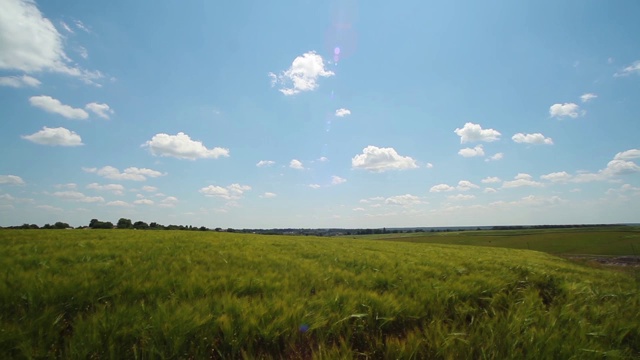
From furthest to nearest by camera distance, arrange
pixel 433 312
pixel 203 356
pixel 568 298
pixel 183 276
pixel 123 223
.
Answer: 1. pixel 123 223
2. pixel 568 298
3. pixel 183 276
4. pixel 433 312
5. pixel 203 356

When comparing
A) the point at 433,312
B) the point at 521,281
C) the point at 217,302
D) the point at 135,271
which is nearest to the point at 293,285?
the point at 217,302

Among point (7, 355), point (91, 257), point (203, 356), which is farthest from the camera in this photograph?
point (91, 257)

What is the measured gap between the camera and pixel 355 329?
3.53 m

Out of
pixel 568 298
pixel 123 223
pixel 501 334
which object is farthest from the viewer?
pixel 123 223

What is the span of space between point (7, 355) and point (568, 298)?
8225mm

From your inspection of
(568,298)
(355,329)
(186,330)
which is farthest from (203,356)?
(568,298)

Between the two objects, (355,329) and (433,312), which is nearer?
(355,329)

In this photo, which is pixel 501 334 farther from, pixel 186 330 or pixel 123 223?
pixel 123 223

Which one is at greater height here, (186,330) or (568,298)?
(186,330)

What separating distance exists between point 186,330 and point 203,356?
308 millimetres

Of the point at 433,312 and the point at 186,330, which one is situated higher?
the point at 186,330

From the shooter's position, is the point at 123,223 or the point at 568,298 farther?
the point at 123,223

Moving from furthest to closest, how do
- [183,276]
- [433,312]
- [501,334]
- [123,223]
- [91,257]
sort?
[123,223], [91,257], [183,276], [433,312], [501,334]

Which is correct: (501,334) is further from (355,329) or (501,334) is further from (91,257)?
(91,257)
